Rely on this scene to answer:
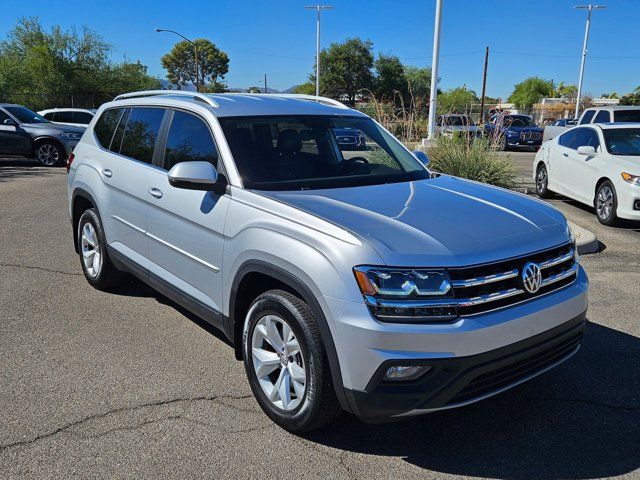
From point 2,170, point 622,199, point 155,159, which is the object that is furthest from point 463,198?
point 2,170

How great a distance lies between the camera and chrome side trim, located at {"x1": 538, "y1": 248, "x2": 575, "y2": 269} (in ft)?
10.1

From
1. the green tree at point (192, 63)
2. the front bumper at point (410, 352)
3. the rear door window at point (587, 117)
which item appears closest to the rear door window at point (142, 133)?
the front bumper at point (410, 352)

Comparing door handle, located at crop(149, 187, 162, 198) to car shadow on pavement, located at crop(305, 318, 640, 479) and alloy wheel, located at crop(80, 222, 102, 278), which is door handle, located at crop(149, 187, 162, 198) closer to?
alloy wheel, located at crop(80, 222, 102, 278)

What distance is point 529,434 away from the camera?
3215 millimetres

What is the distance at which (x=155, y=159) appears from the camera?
14.6ft

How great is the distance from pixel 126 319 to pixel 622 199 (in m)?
7.08

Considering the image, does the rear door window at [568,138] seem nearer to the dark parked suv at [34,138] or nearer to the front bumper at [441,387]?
the front bumper at [441,387]

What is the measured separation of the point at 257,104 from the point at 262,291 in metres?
1.58

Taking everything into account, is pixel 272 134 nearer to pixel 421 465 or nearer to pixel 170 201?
pixel 170 201

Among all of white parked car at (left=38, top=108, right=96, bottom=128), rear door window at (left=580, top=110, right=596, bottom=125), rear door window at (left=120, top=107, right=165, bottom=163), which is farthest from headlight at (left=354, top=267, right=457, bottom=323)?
white parked car at (left=38, top=108, right=96, bottom=128)

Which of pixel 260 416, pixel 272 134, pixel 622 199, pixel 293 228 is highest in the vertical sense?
pixel 272 134

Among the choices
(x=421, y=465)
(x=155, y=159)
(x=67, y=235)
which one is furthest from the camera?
(x=67, y=235)

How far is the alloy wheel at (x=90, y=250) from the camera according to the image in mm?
5438

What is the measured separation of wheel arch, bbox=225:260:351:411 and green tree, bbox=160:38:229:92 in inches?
3744
